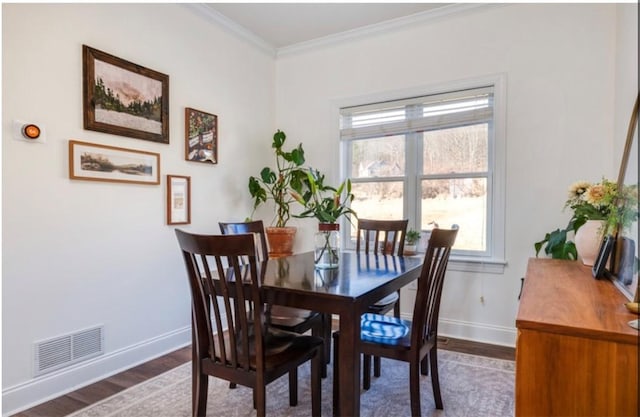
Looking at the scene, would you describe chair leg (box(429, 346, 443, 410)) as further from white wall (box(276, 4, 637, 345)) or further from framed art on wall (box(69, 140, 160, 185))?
framed art on wall (box(69, 140, 160, 185))

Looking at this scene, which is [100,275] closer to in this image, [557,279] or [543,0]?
[557,279]

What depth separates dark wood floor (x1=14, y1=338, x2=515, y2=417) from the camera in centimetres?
205

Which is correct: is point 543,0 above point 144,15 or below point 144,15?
above

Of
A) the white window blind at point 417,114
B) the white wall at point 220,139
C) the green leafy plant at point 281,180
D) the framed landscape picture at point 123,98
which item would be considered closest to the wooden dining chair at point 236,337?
the white wall at point 220,139

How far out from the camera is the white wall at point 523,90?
2676 millimetres

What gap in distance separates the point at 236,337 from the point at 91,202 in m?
1.42

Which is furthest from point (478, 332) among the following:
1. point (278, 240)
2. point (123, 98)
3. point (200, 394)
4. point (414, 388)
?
point (123, 98)

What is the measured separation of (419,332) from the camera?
1.79m

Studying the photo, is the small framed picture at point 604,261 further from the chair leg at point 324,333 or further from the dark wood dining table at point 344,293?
the chair leg at point 324,333

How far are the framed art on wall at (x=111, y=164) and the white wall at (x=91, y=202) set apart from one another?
5cm

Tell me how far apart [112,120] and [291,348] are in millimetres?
1928

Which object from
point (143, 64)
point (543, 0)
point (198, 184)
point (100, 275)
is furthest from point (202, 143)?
point (543, 0)

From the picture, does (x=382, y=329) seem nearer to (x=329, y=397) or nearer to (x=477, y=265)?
(x=329, y=397)

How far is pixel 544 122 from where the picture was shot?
2.84 meters
